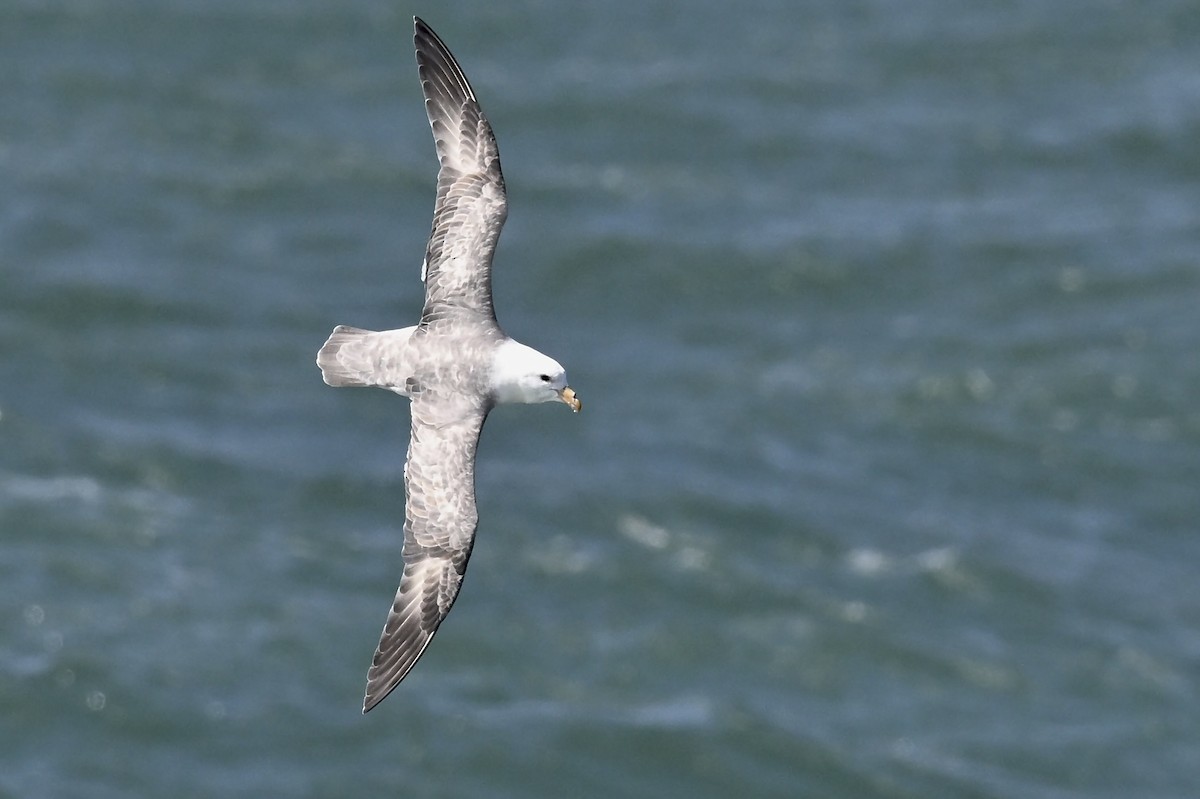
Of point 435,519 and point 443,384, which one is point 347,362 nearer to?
point 443,384

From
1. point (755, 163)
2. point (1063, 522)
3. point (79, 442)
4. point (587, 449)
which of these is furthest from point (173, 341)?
point (1063, 522)

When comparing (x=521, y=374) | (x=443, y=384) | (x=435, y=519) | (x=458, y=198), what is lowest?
(x=435, y=519)

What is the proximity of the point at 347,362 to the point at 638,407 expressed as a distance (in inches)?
1383

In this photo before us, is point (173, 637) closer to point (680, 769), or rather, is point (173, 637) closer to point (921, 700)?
point (680, 769)

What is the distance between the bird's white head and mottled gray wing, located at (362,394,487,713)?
383 millimetres

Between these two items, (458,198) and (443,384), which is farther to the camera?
(458,198)

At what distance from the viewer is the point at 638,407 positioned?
180 feet

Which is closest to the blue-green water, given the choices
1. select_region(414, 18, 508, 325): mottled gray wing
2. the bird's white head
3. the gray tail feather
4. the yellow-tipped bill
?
the gray tail feather

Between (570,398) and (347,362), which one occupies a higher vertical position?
(570,398)

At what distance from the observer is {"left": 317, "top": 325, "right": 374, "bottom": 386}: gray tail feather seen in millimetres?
19875

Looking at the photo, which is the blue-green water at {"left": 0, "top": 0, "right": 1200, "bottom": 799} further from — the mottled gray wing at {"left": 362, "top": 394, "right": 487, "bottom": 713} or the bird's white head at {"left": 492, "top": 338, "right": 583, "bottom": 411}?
the bird's white head at {"left": 492, "top": 338, "right": 583, "bottom": 411}

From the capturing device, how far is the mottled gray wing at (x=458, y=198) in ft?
66.8

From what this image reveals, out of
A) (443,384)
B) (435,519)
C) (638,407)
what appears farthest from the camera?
(638,407)

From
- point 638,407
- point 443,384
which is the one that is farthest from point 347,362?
point 638,407
